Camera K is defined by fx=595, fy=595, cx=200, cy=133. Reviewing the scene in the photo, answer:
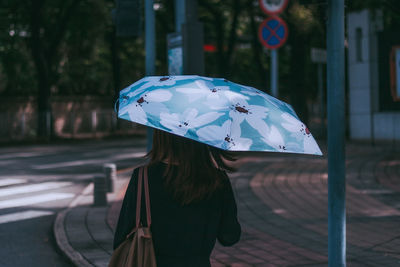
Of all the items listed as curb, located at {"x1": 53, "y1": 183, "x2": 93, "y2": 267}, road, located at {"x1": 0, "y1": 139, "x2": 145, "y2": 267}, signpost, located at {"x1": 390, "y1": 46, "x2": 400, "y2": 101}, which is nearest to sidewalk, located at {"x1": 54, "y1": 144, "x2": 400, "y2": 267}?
curb, located at {"x1": 53, "y1": 183, "x2": 93, "y2": 267}

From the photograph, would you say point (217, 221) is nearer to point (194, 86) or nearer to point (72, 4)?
point (194, 86)

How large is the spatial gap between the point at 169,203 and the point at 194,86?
0.57 m

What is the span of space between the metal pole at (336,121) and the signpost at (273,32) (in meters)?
7.94

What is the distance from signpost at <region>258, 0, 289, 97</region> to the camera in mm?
11992

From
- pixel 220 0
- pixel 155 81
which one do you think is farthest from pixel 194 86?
pixel 220 0

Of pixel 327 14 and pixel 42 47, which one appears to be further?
pixel 42 47

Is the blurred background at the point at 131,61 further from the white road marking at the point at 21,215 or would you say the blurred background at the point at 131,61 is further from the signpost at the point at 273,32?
the white road marking at the point at 21,215

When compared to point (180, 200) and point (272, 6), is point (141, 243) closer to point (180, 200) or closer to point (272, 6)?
point (180, 200)

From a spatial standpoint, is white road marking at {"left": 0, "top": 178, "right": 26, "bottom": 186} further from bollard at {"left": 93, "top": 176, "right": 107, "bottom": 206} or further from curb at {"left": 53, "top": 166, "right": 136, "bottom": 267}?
bollard at {"left": 93, "top": 176, "right": 107, "bottom": 206}

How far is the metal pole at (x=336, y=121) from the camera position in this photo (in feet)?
13.1

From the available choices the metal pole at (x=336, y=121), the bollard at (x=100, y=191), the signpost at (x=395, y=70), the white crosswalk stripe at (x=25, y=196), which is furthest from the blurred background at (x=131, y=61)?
the metal pole at (x=336, y=121)

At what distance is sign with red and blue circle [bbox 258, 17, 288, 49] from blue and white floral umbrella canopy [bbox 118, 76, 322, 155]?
9400 mm

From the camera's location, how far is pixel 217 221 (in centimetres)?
269

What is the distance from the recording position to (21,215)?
8.52 metres
